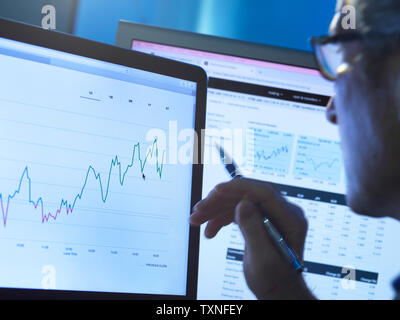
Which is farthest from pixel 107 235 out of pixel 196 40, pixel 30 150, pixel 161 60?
pixel 196 40

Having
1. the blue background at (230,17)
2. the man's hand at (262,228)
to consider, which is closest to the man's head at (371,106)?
the man's hand at (262,228)

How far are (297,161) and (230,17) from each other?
0.64 m

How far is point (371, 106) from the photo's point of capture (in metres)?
0.56

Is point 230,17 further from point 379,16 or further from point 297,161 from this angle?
point 379,16

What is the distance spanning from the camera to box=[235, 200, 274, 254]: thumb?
0.67 m

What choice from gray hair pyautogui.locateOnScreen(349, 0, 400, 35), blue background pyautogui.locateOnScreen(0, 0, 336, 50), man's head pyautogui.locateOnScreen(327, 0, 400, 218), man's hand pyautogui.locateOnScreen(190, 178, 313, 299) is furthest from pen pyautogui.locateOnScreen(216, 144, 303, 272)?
blue background pyautogui.locateOnScreen(0, 0, 336, 50)

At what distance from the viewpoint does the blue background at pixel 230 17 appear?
44.6 inches

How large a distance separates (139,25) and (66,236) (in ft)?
1.31

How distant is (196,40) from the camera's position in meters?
0.75

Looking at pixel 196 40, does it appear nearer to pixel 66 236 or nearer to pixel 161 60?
pixel 161 60

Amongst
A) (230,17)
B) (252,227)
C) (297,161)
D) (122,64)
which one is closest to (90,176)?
(122,64)

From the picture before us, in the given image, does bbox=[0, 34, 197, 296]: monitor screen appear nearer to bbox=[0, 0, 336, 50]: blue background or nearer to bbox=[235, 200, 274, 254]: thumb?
bbox=[235, 200, 274, 254]: thumb

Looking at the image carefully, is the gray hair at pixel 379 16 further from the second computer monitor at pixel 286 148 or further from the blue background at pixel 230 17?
the blue background at pixel 230 17

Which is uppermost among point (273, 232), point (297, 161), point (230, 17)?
point (230, 17)
